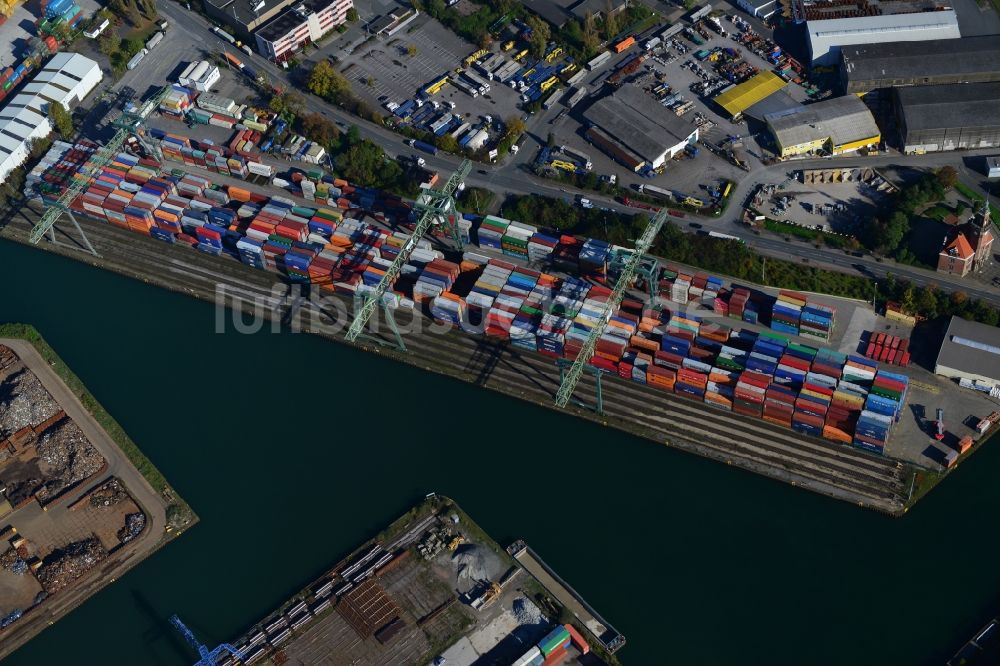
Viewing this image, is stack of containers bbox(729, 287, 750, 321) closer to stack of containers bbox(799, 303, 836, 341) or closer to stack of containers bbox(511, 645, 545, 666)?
stack of containers bbox(799, 303, 836, 341)

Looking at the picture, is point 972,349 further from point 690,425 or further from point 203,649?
point 203,649

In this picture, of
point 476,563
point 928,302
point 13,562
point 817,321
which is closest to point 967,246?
point 928,302

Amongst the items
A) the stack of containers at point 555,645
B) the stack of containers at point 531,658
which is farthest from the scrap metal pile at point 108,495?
the stack of containers at point 555,645

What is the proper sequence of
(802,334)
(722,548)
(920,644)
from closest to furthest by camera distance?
(920,644), (722,548), (802,334)

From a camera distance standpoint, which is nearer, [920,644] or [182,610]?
[920,644]

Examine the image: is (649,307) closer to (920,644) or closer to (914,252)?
(914,252)

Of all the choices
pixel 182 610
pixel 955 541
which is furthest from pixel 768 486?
pixel 182 610

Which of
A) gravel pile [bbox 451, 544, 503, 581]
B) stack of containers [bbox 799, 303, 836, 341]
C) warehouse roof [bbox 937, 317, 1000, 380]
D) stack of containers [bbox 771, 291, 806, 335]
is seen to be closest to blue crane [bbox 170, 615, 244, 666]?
gravel pile [bbox 451, 544, 503, 581]

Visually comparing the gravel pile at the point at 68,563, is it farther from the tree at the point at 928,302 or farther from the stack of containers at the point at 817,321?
the tree at the point at 928,302
